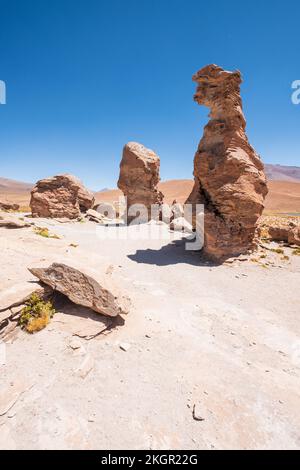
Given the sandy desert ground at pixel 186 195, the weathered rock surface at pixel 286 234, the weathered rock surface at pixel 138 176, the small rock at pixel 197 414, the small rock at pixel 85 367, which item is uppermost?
the sandy desert ground at pixel 186 195

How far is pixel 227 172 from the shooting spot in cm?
1427

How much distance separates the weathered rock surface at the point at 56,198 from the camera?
81.7 ft

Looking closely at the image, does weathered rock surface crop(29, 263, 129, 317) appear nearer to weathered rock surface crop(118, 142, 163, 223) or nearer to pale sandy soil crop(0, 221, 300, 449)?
pale sandy soil crop(0, 221, 300, 449)

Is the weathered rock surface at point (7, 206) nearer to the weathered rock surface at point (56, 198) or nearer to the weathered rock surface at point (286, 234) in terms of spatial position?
the weathered rock surface at point (56, 198)

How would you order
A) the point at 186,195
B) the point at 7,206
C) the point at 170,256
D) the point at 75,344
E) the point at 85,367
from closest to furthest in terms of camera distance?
the point at 85,367 < the point at 75,344 < the point at 170,256 < the point at 7,206 < the point at 186,195

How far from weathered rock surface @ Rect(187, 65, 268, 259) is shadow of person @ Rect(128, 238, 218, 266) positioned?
31.3 inches

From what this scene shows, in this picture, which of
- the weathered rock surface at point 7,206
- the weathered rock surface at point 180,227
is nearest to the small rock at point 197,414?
the weathered rock surface at point 180,227

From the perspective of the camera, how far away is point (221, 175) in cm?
1443

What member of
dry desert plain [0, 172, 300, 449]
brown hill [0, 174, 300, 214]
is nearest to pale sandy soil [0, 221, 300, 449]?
dry desert plain [0, 172, 300, 449]

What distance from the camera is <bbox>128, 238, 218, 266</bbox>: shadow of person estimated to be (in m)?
14.0

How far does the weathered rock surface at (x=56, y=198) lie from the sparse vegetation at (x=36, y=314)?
20.0 metres

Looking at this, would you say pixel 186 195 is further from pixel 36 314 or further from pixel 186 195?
pixel 36 314

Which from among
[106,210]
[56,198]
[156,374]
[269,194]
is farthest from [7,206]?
[269,194]

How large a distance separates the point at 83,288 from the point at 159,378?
9.55 ft
